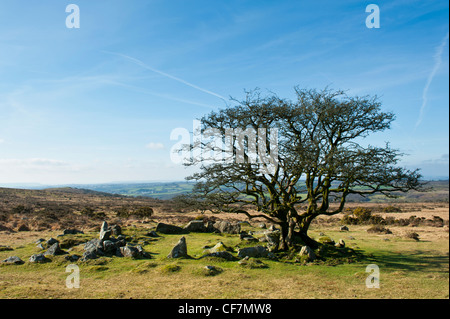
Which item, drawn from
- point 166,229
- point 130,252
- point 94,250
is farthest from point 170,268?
point 166,229

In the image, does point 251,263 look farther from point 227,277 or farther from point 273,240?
point 273,240

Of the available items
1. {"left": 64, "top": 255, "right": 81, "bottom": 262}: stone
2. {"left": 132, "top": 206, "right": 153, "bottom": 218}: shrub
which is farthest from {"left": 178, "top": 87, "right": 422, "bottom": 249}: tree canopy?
{"left": 132, "top": 206, "right": 153, "bottom": 218}: shrub

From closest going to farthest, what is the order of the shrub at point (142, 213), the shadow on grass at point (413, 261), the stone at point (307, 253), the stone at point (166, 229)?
the shadow on grass at point (413, 261) → the stone at point (307, 253) → the stone at point (166, 229) → the shrub at point (142, 213)

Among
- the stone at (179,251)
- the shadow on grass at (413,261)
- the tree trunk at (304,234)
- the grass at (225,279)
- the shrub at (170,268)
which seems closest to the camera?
the grass at (225,279)

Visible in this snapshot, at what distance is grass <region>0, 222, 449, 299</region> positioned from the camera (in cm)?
1021

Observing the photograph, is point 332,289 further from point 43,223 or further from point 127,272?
point 43,223

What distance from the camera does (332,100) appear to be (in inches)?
667

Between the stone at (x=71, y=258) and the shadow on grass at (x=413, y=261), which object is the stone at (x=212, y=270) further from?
the shadow on grass at (x=413, y=261)

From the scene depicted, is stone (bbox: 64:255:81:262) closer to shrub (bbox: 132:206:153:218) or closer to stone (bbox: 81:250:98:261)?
stone (bbox: 81:250:98:261)

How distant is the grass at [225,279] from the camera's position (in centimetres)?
1021

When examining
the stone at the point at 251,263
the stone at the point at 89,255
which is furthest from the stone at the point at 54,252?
the stone at the point at 251,263

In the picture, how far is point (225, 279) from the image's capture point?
476 inches
